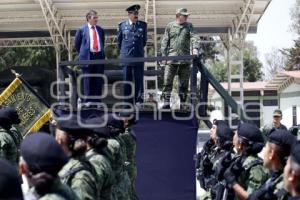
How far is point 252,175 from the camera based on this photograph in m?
5.32

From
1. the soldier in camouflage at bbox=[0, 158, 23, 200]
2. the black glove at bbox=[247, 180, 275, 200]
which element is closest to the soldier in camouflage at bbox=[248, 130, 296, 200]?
the black glove at bbox=[247, 180, 275, 200]

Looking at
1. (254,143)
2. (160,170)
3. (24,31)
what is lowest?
(160,170)

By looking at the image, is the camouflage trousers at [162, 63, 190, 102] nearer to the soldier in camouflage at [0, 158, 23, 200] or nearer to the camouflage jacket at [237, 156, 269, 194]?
the camouflage jacket at [237, 156, 269, 194]

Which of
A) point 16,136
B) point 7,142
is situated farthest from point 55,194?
point 16,136

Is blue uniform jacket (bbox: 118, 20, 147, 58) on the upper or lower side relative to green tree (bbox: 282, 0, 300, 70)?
lower

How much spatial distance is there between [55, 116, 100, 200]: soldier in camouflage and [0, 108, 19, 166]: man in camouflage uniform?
3.46m

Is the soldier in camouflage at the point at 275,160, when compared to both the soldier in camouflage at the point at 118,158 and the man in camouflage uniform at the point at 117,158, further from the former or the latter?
Answer: the soldier in camouflage at the point at 118,158

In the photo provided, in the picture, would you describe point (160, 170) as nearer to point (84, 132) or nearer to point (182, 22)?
point (182, 22)

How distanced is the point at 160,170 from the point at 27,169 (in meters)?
6.49

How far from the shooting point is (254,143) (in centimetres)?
562

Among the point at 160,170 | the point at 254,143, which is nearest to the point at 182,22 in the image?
the point at 160,170

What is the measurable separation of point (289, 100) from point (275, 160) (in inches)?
1109

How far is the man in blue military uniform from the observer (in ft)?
32.6

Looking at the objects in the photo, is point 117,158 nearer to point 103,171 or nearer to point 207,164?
point 103,171
